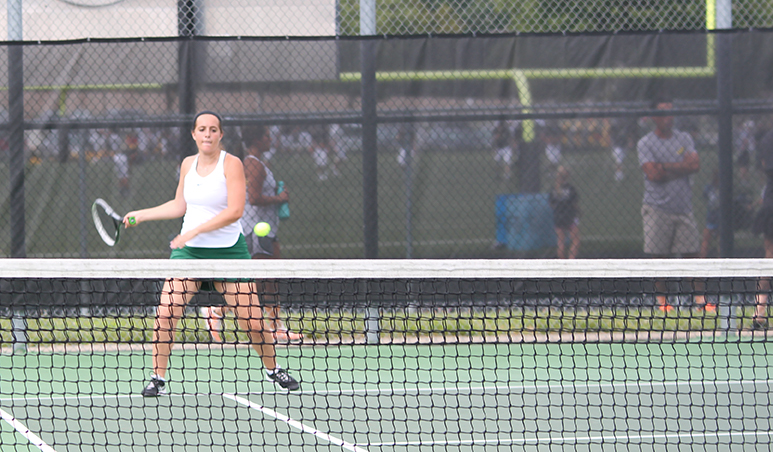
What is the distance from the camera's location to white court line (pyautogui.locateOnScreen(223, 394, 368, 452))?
12.1 ft

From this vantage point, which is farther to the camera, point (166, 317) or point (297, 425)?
point (166, 317)

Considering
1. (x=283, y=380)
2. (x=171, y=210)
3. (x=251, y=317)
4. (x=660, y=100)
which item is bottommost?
(x=283, y=380)

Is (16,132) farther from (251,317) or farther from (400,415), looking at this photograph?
(400,415)

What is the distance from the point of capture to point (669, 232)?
246 inches

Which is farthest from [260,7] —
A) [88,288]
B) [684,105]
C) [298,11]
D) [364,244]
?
[684,105]

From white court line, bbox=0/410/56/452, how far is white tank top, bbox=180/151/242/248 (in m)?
1.12

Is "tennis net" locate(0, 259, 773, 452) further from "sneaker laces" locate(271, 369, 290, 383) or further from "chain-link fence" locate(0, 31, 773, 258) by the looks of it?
"chain-link fence" locate(0, 31, 773, 258)

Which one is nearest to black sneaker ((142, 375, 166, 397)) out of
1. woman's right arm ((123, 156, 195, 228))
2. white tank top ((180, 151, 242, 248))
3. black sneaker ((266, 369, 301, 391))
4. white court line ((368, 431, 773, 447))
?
black sneaker ((266, 369, 301, 391))

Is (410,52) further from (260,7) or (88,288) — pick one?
(88,288)

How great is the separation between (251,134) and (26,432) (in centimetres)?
263

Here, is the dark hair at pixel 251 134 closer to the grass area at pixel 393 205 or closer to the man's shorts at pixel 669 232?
the grass area at pixel 393 205

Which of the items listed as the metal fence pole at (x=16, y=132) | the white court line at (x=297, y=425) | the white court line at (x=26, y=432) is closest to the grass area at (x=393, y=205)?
the metal fence pole at (x=16, y=132)

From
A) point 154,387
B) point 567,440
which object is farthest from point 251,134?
point 567,440

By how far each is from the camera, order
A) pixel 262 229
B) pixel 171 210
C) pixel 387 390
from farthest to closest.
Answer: pixel 262 229
pixel 387 390
pixel 171 210
